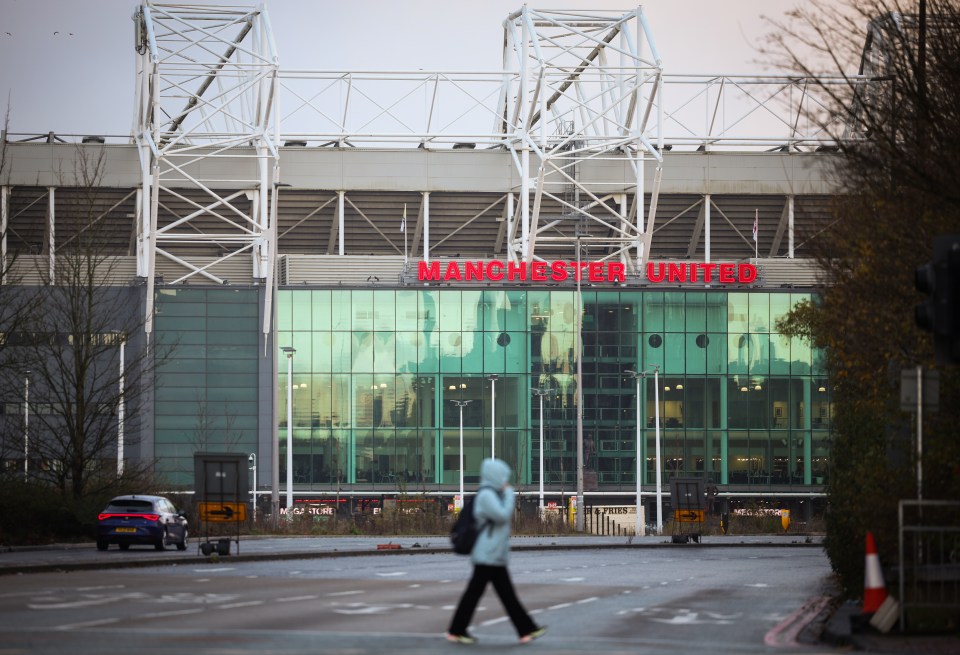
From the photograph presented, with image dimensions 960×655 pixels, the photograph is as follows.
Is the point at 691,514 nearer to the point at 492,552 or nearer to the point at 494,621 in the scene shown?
the point at 494,621

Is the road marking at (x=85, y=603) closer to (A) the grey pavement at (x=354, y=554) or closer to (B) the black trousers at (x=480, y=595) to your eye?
(B) the black trousers at (x=480, y=595)

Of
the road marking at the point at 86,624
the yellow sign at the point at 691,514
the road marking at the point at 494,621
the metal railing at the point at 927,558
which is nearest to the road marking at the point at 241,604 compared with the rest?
the road marking at the point at 86,624

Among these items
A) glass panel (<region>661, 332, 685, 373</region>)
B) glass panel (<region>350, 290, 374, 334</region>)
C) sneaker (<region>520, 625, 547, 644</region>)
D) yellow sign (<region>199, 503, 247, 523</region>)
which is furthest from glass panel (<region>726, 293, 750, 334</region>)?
sneaker (<region>520, 625, 547, 644</region>)

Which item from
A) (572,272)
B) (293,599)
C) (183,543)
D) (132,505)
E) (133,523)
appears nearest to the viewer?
(293,599)

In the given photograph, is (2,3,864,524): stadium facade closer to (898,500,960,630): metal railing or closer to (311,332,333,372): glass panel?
(311,332,333,372): glass panel

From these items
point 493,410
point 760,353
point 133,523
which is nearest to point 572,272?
point 493,410

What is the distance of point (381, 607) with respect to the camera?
1981 cm

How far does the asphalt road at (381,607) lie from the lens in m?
15.1

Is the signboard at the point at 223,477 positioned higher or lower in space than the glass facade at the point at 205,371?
lower

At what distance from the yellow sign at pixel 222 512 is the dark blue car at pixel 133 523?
107 cm

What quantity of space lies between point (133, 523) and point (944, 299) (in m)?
27.2

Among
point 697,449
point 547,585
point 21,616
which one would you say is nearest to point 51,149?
point 697,449

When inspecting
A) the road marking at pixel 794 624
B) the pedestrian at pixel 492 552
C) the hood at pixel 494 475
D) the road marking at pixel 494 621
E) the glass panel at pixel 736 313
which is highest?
the glass panel at pixel 736 313

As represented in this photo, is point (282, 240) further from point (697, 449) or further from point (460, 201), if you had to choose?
point (697, 449)
